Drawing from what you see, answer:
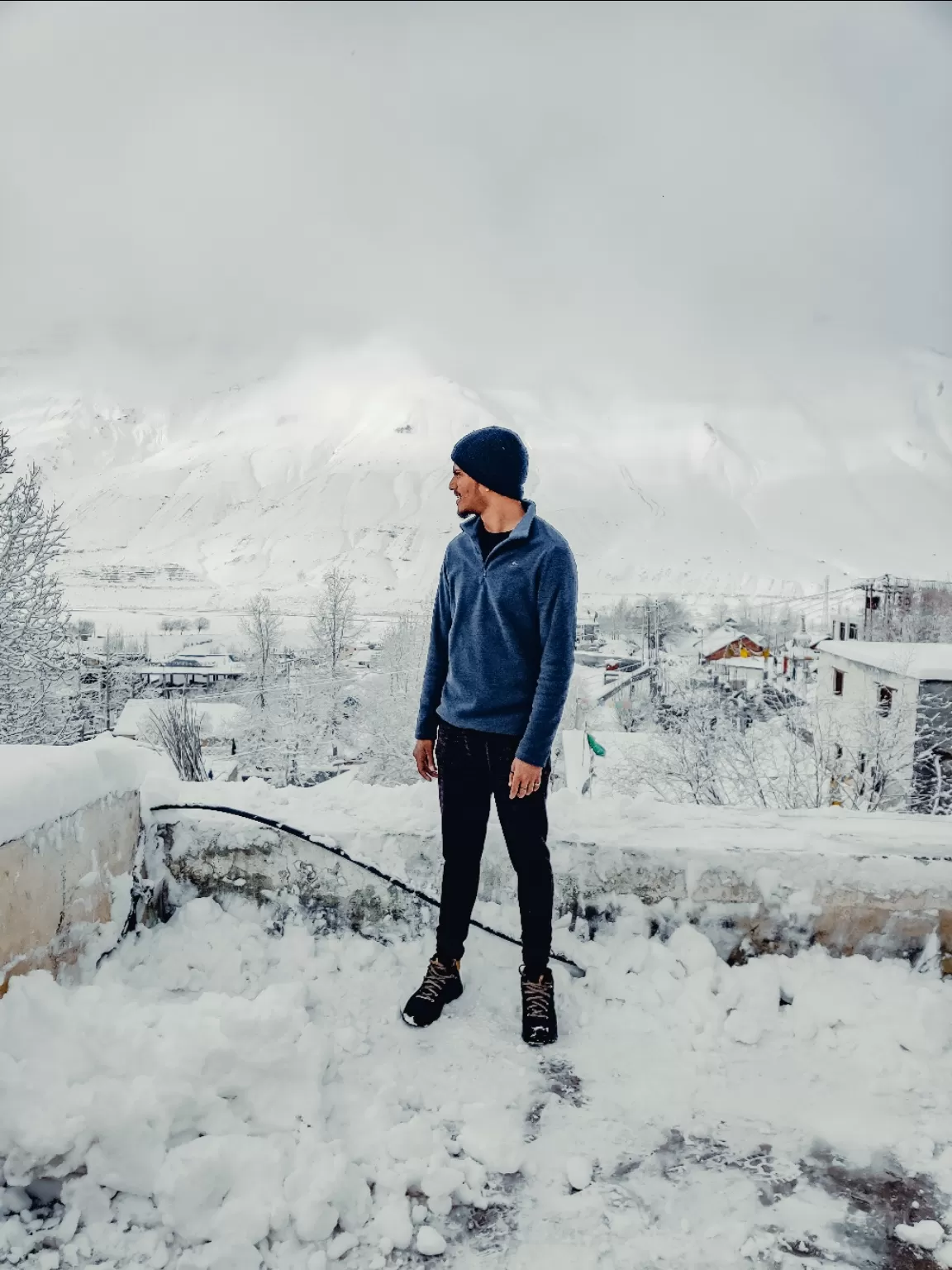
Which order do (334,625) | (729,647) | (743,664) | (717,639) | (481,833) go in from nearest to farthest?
(481,833) → (334,625) → (743,664) → (729,647) → (717,639)

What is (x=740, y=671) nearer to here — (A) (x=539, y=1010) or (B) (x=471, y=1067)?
(A) (x=539, y=1010)

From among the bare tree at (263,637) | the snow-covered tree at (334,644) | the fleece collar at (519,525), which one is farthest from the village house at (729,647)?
the fleece collar at (519,525)

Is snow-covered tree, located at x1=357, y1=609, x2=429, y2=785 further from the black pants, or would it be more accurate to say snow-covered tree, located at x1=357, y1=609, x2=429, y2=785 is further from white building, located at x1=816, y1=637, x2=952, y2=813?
the black pants

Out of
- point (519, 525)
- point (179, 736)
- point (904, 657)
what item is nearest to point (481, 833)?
point (519, 525)

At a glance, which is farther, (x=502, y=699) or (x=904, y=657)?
(x=904, y=657)

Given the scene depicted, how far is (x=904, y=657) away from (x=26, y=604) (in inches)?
801

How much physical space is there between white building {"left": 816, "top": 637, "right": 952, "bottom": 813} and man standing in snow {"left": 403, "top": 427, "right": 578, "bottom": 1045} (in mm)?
16742

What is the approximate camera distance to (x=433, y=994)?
7.11 ft

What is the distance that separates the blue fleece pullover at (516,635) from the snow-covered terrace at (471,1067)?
2.00 feet

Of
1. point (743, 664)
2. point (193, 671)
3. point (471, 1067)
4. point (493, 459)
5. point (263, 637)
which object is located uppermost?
point (493, 459)

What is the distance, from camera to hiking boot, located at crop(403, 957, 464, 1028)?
6.91 feet

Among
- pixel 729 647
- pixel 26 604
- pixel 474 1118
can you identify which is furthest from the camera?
pixel 729 647

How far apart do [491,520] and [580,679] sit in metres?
35.4

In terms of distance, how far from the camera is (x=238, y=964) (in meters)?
2.27
